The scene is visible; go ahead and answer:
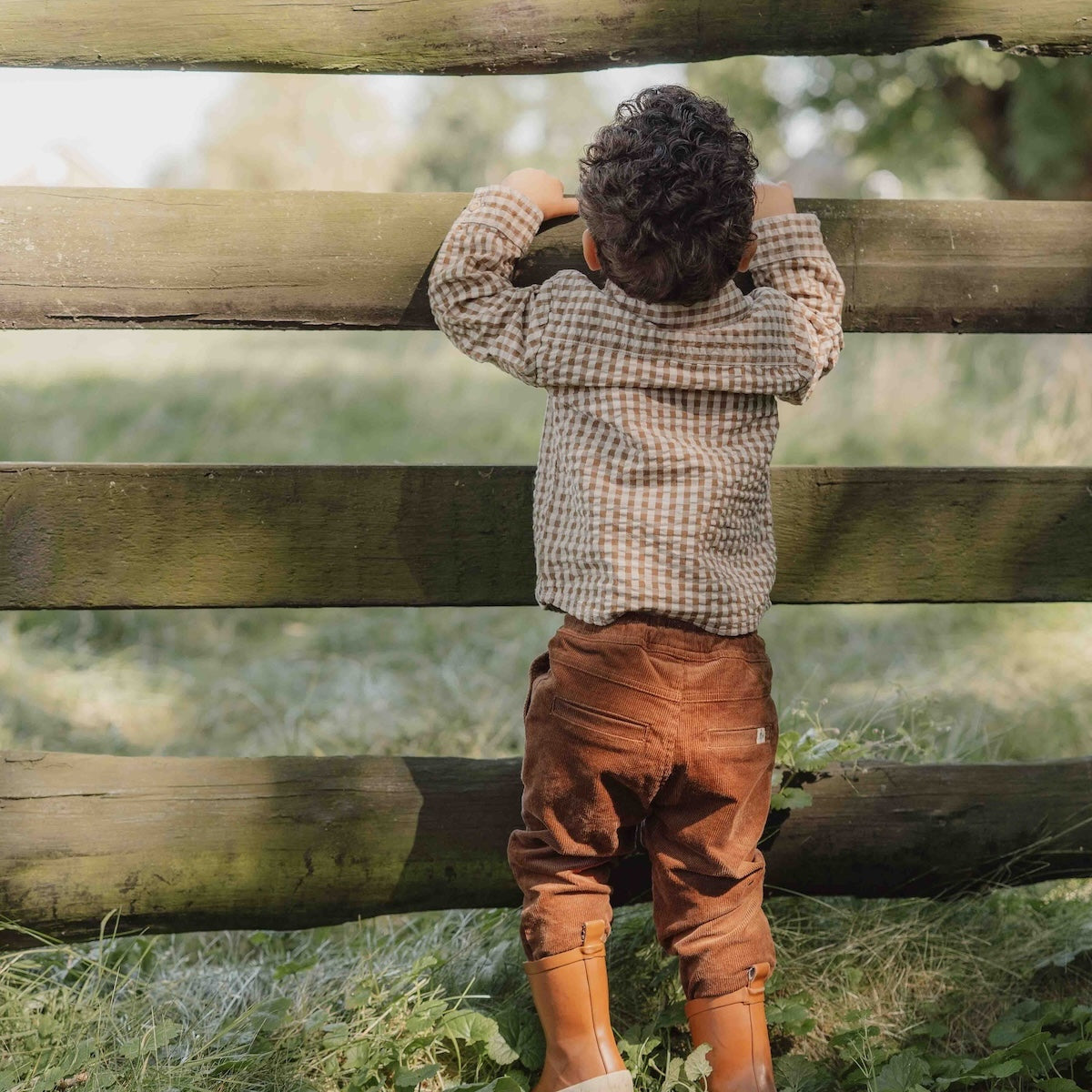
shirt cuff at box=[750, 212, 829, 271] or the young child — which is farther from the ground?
shirt cuff at box=[750, 212, 829, 271]

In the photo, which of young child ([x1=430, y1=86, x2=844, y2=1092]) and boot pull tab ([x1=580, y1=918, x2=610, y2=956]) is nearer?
young child ([x1=430, y1=86, x2=844, y2=1092])

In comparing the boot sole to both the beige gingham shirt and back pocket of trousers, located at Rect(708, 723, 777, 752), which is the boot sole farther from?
the beige gingham shirt


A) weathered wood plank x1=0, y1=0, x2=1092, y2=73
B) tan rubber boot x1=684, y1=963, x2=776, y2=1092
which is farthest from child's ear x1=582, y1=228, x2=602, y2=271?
tan rubber boot x1=684, y1=963, x2=776, y2=1092

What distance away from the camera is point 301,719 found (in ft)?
12.4

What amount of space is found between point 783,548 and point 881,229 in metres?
0.65

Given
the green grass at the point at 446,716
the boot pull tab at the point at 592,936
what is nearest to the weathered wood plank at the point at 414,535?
the green grass at the point at 446,716

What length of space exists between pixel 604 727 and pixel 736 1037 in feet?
1.96

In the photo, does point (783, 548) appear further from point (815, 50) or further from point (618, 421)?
point (815, 50)

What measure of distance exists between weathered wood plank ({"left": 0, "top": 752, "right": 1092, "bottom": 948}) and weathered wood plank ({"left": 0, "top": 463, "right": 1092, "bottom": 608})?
367 mm

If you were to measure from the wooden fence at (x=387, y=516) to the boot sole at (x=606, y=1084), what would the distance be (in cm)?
45

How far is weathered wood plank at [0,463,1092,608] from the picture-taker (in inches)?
82.4

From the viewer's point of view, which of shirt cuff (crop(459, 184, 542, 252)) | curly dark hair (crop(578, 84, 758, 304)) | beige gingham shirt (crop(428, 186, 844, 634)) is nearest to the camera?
curly dark hair (crop(578, 84, 758, 304))

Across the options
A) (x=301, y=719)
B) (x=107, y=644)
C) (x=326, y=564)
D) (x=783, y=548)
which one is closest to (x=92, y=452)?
(x=107, y=644)

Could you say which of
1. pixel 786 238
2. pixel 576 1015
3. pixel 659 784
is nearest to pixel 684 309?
pixel 786 238
